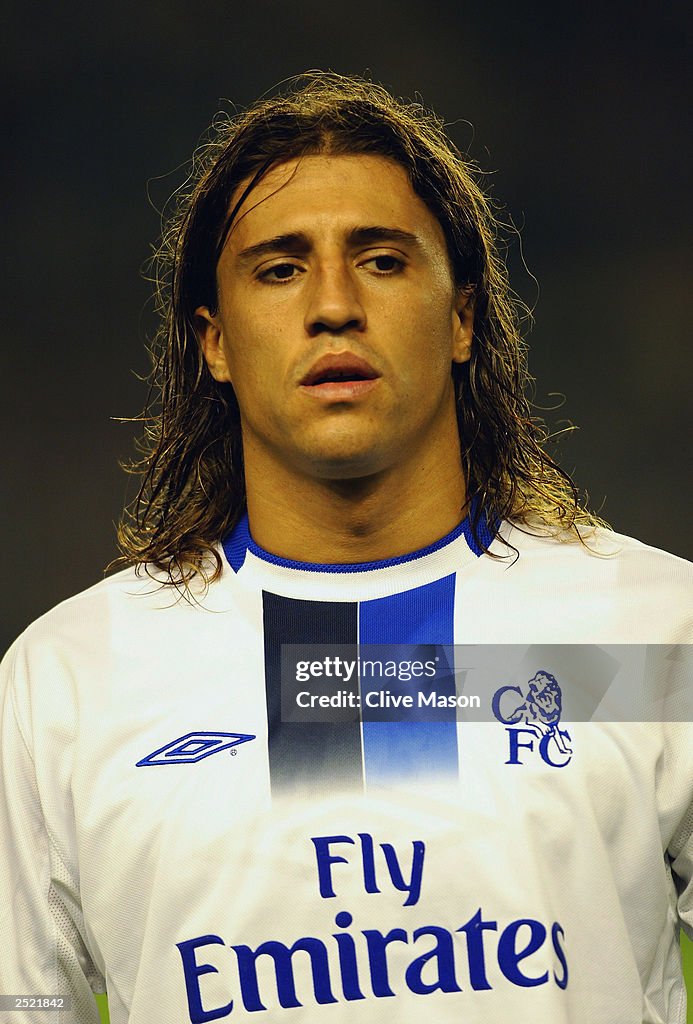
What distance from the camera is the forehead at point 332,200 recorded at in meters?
2.04

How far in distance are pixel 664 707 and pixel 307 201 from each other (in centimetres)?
84

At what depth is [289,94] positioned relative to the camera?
7.92 feet

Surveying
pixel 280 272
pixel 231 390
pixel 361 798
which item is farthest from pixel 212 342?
pixel 361 798

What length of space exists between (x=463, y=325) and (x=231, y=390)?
376 mm

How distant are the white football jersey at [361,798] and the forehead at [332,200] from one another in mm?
449

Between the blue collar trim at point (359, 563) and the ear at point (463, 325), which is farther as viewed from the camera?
the ear at point (463, 325)

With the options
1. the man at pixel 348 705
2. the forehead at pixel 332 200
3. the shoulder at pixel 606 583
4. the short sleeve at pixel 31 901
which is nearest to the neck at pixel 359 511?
the man at pixel 348 705

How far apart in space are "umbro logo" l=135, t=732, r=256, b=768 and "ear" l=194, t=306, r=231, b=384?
54cm

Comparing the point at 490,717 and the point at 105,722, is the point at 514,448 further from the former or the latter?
the point at 105,722

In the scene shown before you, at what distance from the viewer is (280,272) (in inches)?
80.7

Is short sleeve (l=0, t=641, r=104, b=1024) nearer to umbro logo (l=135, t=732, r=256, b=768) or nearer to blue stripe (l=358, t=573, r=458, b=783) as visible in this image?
umbro logo (l=135, t=732, r=256, b=768)

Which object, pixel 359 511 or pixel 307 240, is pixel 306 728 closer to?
pixel 359 511

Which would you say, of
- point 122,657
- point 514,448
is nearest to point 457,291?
point 514,448

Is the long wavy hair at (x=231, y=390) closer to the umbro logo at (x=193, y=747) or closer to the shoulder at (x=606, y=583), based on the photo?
the shoulder at (x=606, y=583)
